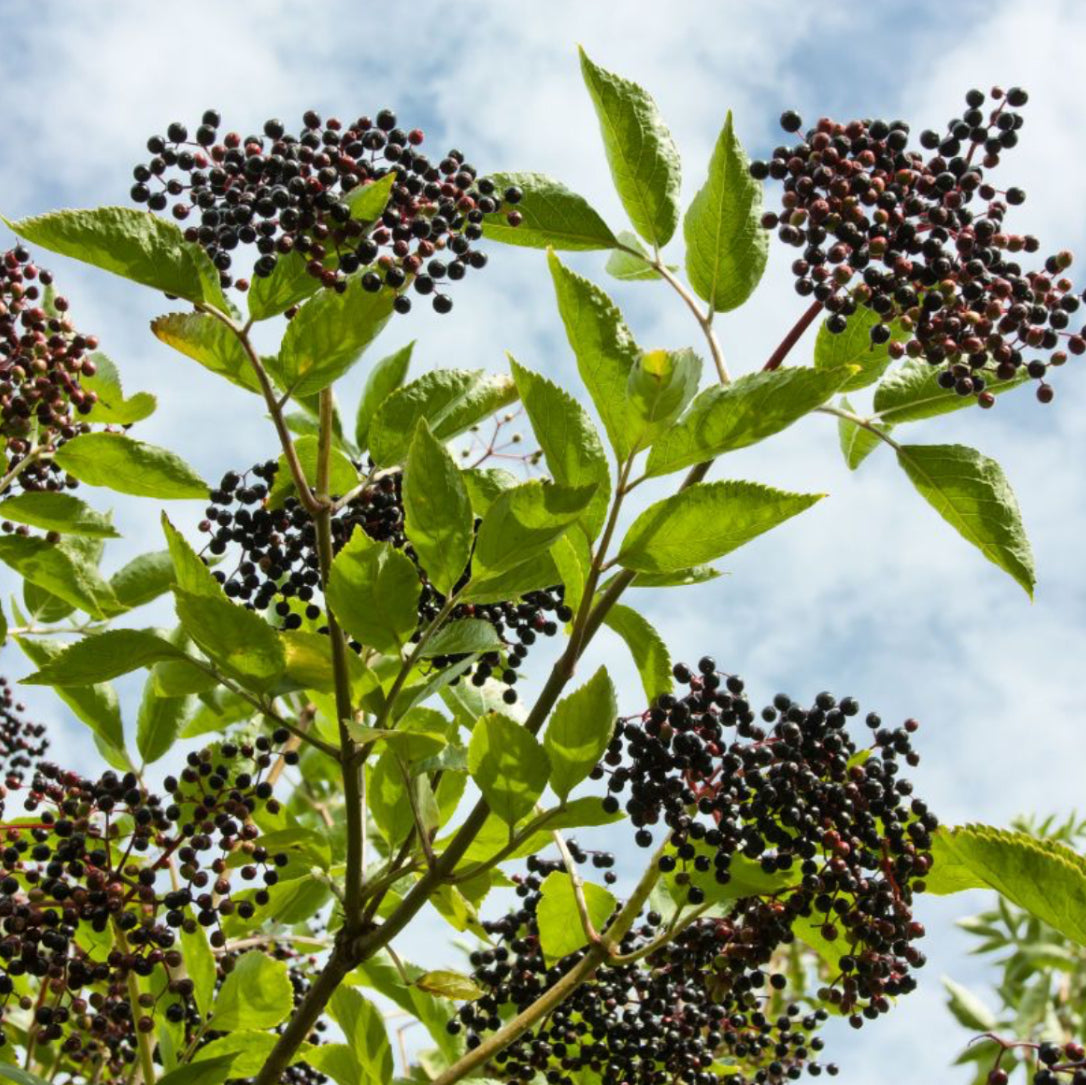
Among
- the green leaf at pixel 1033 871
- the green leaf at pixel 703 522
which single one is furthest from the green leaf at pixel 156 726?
the green leaf at pixel 1033 871

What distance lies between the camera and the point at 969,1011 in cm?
712

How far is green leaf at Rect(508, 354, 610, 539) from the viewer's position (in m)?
2.35

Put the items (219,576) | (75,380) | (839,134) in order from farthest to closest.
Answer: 1. (75,380)
2. (219,576)
3. (839,134)

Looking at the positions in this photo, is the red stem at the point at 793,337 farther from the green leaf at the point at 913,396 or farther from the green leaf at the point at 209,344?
the green leaf at the point at 209,344

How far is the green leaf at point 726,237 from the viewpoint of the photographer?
2.63 m

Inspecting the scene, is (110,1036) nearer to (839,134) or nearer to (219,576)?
(219,576)

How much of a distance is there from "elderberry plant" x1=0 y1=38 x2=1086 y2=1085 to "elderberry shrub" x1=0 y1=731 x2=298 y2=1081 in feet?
0.04

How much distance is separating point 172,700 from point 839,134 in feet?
7.10

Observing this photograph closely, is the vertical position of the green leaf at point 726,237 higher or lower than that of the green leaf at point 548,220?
lower

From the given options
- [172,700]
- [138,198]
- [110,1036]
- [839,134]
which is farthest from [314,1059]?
[839,134]

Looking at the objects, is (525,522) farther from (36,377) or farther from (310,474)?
(36,377)

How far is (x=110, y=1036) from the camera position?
3166mm

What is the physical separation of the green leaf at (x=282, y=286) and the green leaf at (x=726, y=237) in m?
0.78

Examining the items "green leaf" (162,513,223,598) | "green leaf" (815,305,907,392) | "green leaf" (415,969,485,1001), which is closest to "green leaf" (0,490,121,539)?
"green leaf" (162,513,223,598)
